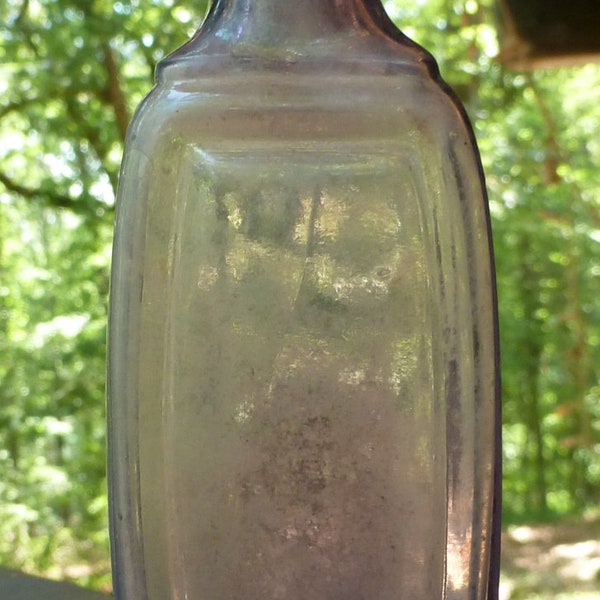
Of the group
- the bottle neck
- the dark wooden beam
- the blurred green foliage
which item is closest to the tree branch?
the blurred green foliage

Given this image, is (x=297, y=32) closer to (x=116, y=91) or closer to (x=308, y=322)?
(x=308, y=322)

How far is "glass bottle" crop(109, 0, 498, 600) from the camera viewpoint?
0.87 ft

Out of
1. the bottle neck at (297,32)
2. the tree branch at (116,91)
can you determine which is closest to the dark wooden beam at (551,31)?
Answer: the bottle neck at (297,32)

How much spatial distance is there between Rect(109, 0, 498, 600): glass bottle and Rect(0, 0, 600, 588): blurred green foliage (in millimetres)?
1325

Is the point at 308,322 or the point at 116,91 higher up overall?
the point at 308,322

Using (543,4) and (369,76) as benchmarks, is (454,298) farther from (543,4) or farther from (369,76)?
(543,4)

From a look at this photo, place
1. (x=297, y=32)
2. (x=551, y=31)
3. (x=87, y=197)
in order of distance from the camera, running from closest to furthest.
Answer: (x=297, y=32) → (x=551, y=31) → (x=87, y=197)

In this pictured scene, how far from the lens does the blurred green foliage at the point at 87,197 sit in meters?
1.83

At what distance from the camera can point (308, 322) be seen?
0.88 feet

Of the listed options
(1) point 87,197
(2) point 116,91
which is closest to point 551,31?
(2) point 116,91

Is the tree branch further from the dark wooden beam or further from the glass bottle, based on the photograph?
the glass bottle

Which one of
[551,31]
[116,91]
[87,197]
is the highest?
[551,31]

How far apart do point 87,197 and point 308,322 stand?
183 centimetres

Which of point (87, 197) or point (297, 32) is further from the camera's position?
point (87, 197)
